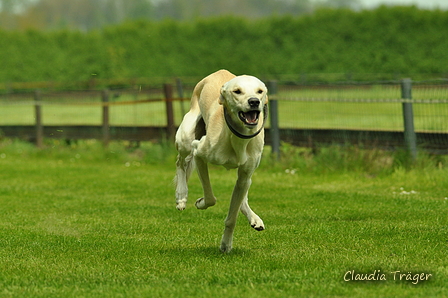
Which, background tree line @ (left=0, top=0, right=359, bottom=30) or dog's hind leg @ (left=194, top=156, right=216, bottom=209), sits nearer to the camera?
dog's hind leg @ (left=194, top=156, right=216, bottom=209)

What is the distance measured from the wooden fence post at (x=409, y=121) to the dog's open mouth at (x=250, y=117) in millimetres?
5703

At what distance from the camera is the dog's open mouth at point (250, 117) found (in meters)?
5.15

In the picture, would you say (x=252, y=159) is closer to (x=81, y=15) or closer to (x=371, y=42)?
(x=371, y=42)

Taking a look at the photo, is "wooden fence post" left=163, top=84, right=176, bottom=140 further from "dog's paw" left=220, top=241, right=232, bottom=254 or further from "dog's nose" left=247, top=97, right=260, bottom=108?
"dog's nose" left=247, top=97, right=260, bottom=108

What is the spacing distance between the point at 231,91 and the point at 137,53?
3258 cm

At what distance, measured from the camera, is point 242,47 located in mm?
35750

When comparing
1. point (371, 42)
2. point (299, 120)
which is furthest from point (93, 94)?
point (371, 42)

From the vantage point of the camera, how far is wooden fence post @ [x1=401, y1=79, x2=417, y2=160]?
10.4m

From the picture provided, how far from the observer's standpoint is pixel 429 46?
32.3 meters

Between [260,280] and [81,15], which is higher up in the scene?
[81,15]

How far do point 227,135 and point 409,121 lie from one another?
17.9 ft

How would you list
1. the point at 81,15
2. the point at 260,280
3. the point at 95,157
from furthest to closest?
the point at 81,15 → the point at 95,157 → the point at 260,280

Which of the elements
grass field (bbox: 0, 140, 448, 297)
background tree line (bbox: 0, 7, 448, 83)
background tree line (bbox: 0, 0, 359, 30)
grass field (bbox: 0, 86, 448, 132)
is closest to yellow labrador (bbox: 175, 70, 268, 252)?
grass field (bbox: 0, 140, 448, 297)

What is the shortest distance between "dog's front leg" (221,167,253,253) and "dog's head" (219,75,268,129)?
0.62m
